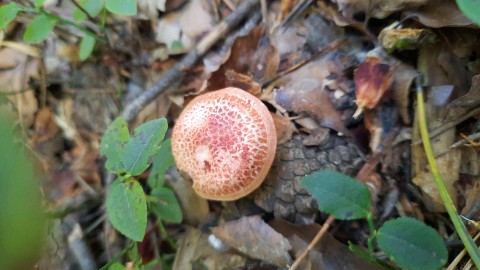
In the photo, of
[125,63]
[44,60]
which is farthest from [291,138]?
[44,60]

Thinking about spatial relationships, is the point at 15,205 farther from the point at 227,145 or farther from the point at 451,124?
the point at 451,124

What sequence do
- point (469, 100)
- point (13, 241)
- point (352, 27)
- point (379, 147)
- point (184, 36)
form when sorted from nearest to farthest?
point (13, 241), point (469, 100), point (379, 147), point (352, 27), point (184, 36)

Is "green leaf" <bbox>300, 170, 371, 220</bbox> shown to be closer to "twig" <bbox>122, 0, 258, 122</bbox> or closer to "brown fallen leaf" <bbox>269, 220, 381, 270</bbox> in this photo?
"brown fallen leaf" <bbox>269, 220, 381, 270</bbox>

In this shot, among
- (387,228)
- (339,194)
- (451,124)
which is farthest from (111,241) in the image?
(451,124)

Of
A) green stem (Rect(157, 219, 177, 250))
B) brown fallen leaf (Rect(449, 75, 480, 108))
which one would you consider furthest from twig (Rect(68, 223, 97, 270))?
brown fallen leaf (Rect(449, 75, 480, 108))

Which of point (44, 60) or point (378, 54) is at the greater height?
point (44, 60)

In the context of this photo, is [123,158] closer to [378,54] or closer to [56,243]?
[56,243]
